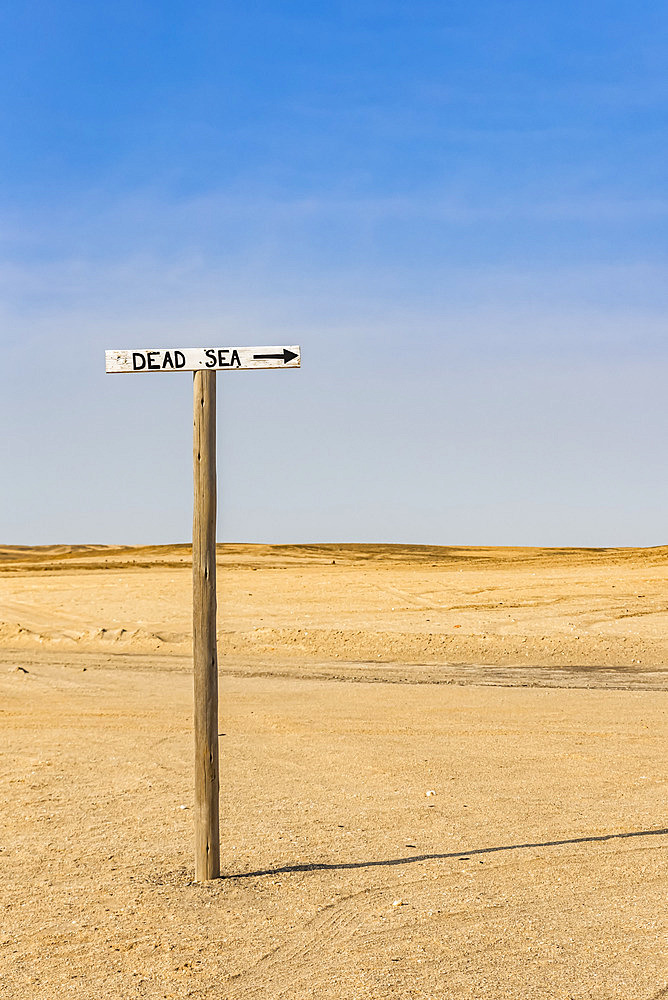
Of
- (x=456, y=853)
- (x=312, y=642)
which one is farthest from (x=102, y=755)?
(x=312, y=642)

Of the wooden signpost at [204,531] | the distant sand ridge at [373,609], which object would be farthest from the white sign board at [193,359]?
the distant sand ridge at [373,609]

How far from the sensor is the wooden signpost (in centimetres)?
665

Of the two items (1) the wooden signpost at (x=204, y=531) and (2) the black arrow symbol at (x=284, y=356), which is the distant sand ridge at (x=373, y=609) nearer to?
(1) the wooden signpost at (x=204, y=531)

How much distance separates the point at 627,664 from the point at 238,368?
13.9 meters

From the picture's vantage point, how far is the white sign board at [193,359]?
21.7 feet

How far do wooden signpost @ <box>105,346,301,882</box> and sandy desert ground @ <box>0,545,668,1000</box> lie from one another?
43 centimetres

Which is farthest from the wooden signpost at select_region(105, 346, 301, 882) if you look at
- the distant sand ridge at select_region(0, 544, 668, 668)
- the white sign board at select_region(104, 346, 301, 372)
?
the distant sand ridge at select_region(0, 544, 668, 668)

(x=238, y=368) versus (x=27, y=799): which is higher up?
(x=238, y=368)

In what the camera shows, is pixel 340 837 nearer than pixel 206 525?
No

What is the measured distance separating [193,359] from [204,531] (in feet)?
3.84

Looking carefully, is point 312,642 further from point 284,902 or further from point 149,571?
point 284,902

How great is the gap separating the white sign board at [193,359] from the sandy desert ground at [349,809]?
349 cm

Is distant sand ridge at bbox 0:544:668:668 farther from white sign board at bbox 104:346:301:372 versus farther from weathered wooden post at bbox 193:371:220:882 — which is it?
white sign board at bbox 104:346:301:372

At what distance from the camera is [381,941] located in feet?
18.4
